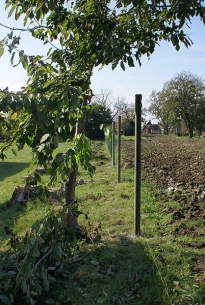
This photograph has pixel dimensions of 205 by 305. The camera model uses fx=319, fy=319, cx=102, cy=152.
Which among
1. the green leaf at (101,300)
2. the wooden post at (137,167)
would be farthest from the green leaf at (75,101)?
the wooden post at (137,167)

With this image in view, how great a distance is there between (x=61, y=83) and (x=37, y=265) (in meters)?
1.59

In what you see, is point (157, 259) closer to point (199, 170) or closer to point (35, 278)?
point (35, 278)

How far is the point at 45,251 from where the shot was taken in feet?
9.56

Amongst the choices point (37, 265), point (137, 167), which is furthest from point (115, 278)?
point (137, 167)

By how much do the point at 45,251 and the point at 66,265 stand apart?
464 millimetres

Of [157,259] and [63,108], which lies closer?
[63,108]

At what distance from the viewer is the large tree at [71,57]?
2.03m

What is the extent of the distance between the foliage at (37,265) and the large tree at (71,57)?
0.95ft

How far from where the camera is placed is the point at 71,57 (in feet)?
11.6

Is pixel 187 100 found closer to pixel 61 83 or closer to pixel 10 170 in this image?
pixel 10 170

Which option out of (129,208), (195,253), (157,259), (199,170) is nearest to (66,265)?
(157,259)

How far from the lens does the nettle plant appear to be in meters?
2.06

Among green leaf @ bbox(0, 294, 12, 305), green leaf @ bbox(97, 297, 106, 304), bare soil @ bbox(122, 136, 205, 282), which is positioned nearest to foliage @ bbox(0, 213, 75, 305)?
green leaf @ bbox(0, 294, 12, 305)

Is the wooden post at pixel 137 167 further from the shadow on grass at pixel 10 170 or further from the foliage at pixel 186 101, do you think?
the foliage at pixel 186 101
